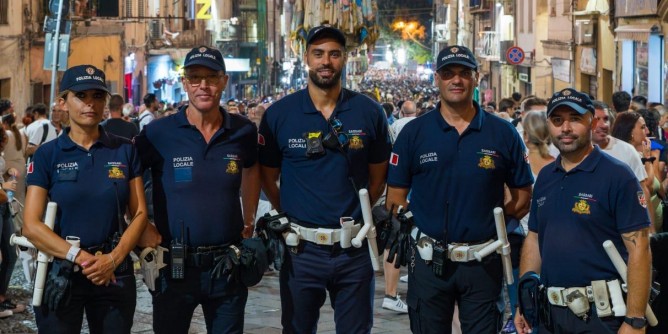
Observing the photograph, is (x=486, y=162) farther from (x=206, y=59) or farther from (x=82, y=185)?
(x=82, y=185)

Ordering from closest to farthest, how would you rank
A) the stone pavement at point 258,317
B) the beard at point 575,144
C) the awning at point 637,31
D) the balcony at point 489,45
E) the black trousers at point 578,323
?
the black trousers at point 578,323 → the beard at point 575,144 → the stone pavement at point 258,317 → the awning at point 637,31 → the balcony at point 489,45

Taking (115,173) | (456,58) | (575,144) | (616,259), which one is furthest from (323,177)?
(616,259)

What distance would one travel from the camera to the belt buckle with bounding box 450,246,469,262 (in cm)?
671

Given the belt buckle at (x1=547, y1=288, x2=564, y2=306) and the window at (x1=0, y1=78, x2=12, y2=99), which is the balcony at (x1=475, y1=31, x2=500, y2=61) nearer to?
the window at (x1=0, y1=78, x2=12, y2=99)

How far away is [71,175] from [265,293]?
5.58m

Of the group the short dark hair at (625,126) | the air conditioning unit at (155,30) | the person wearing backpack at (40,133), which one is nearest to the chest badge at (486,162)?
the short dark hair at (625,126)

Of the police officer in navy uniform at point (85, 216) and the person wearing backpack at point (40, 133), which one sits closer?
the police officer in navy uniform at point (85, 216)

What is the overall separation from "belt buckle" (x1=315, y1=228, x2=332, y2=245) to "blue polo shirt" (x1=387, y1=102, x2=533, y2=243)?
517 mm

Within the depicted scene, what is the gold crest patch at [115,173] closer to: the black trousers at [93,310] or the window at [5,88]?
the black trousers at [93,310]

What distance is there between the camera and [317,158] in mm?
6965

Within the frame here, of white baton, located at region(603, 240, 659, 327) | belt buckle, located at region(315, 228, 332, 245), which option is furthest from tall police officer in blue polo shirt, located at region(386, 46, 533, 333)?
white baton, located at region(603, 240, 659, 327)

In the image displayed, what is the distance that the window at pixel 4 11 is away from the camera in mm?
30828

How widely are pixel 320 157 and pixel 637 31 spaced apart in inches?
768

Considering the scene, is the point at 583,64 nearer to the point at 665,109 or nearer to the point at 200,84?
the point at 665,109
